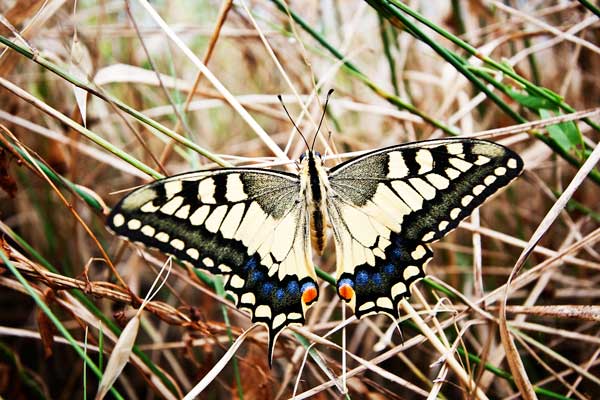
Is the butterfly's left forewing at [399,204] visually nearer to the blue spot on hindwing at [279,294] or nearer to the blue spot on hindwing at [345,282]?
the blue spot on hindwing at [345,282]

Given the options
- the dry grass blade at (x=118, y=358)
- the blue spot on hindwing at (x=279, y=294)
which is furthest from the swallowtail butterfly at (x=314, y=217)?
the dry grass blade at (x=118, y=358)

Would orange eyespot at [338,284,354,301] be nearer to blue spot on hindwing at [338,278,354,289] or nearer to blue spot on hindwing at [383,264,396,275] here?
blue spot on hindwing at [338,278,354,289]

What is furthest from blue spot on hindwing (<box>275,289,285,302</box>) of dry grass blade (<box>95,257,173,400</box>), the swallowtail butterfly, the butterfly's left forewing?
dry grass blade (<box>95,257,173,400</box>)

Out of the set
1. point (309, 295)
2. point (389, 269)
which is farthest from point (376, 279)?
point (309, 295)

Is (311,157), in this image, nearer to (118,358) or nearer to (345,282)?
(345,282)

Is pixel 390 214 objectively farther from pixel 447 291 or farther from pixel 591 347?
pixel 591 347

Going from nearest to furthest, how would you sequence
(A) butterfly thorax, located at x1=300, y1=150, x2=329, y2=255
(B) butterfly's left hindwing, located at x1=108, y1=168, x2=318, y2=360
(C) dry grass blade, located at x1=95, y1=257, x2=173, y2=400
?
1. (C) dry grass blade, located at x1=95, y1=257, x2=173, y2=400
2. (B) butterfly's left hindwing, located at x1=108, y1=168, x2=318, y2=360
3. (A) butterfly thorax, located at x1=300, y1=150, x2=329, y2=255
